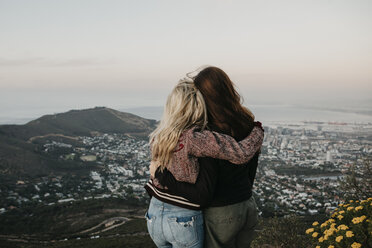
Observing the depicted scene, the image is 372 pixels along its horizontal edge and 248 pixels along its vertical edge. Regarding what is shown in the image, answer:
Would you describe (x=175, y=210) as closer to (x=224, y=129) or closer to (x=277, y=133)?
(x=224, y=129)

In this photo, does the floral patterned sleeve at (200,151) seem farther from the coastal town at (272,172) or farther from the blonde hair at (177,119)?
the coastal town at (272,172)

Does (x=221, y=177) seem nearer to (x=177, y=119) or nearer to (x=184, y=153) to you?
(x=184, y=153)

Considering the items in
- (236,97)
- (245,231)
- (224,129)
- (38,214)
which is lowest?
(38,214)

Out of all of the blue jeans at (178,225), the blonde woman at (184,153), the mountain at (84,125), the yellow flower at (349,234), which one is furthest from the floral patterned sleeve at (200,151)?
the mountain at (84,125)

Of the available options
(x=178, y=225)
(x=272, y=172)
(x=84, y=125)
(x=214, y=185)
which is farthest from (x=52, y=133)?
(x=214, y=185)

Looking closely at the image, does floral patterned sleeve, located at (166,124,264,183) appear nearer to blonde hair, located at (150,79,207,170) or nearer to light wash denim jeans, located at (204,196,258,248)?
blonde hair, located at (150,79,207,170)

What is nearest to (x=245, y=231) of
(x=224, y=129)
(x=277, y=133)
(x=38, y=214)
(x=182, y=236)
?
(x=182, y=236)
